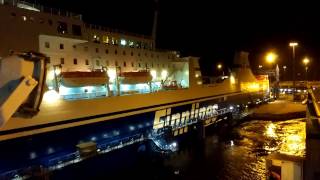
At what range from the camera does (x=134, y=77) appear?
1712 cm

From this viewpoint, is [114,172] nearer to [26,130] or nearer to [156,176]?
[156,176]

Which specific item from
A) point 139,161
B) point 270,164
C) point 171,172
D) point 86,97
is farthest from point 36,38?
point 270,164

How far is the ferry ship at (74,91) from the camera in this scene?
5.22 meters

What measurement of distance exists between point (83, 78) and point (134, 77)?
3.97 m

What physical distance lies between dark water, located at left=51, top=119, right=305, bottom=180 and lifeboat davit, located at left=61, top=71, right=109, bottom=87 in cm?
349

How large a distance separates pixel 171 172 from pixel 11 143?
660cm

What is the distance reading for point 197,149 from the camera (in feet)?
56.3

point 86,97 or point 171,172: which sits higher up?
point 86,97

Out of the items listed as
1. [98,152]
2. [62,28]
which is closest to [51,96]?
[98,152]

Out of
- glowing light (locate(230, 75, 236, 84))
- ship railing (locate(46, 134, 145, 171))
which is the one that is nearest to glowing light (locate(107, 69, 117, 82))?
ship railing (locate(46, 134, 145, 171))

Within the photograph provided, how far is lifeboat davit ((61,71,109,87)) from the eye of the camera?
13.1 m

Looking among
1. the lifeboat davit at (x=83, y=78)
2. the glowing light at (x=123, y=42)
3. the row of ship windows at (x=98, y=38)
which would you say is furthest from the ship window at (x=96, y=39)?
the lifeboat davit at (x=83, y=78)

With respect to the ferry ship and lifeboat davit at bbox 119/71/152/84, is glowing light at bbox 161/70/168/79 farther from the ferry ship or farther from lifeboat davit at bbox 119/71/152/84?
lifeboat davit at bbox 119/71/152/84

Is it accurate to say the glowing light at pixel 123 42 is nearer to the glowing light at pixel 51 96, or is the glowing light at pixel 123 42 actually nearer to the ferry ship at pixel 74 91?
the ferry ship at pixel 74 91
